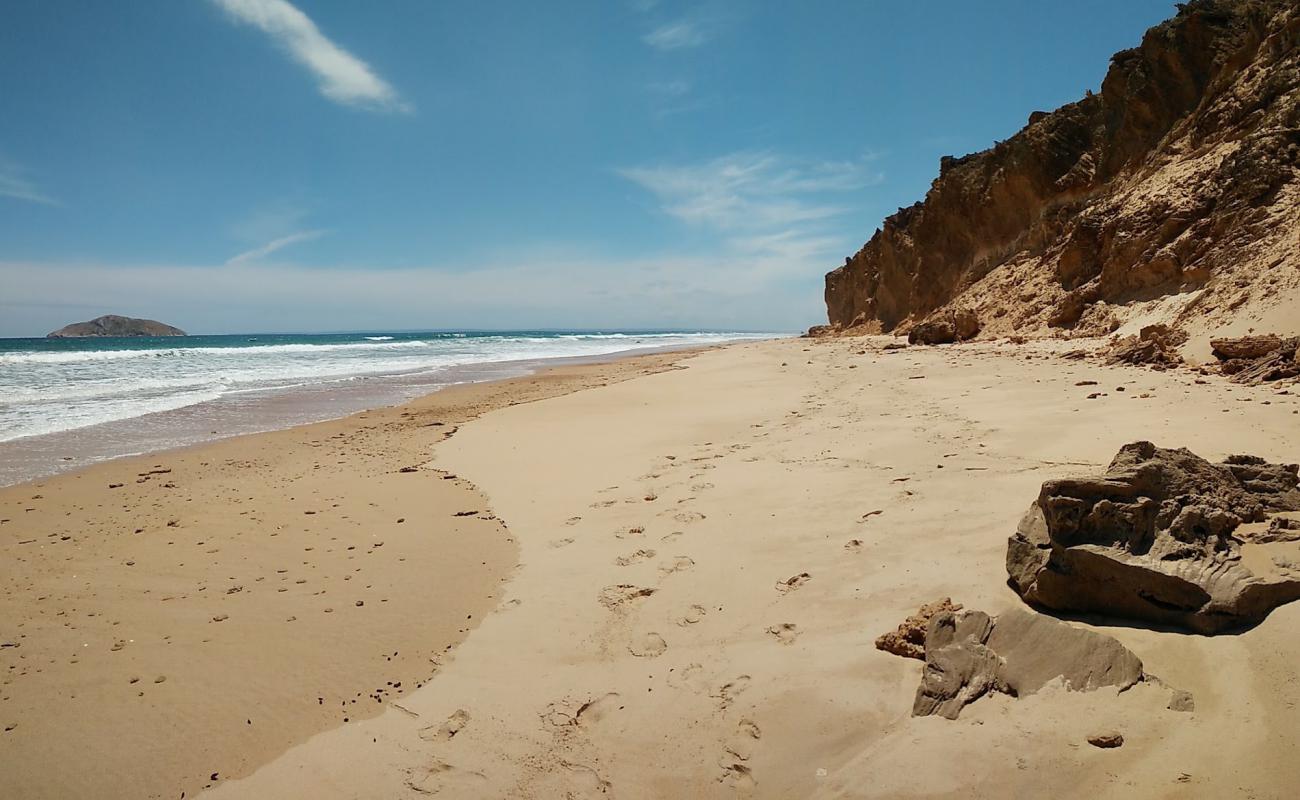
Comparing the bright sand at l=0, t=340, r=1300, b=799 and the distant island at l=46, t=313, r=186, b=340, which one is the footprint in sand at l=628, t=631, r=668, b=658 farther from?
the distant island at l=46, t=313, r=186, b=340

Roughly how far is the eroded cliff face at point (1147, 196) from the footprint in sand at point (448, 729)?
12065mm

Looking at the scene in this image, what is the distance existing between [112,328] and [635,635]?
127 meters

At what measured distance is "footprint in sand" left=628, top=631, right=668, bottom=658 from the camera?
3240 millimetres

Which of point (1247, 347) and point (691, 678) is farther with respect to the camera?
point (1247, 347)

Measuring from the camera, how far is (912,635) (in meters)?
2.88

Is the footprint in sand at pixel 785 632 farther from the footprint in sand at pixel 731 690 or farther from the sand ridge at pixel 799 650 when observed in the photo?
the footprint in sand at pixel 731 690

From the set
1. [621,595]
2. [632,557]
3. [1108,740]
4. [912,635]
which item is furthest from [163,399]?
[1108,740]

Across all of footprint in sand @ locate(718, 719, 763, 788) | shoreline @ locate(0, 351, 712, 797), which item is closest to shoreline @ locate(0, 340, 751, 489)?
shoreline @ locate(0, 351, 712, 797)

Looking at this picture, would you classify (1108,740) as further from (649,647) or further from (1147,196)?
(1147,196)

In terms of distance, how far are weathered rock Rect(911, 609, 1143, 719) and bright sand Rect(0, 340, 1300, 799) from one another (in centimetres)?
7

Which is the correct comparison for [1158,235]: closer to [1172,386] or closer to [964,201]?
[1172,386]

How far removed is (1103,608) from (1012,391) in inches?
245

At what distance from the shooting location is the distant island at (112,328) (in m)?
97.5

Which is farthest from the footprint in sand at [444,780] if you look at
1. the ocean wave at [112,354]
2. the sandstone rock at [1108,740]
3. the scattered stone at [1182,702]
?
the ocean wave at [112,354]
